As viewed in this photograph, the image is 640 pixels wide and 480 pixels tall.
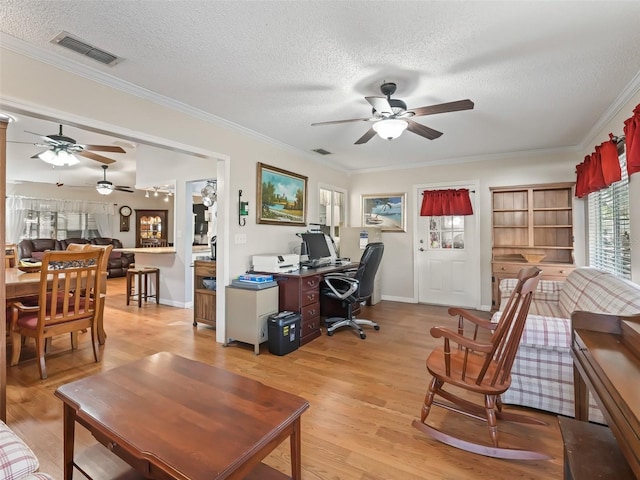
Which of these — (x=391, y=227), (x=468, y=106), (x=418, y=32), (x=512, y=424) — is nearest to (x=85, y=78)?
(x=418, y=32)

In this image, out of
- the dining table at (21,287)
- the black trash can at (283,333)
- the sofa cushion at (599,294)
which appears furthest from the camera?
the black trash can at (283,333)

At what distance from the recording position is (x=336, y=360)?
10.0 feet

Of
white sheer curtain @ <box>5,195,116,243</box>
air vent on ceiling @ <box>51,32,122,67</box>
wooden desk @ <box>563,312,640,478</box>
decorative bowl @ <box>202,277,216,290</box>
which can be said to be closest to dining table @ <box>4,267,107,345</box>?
decorative bowl @ <box>202,277,216,290</box>

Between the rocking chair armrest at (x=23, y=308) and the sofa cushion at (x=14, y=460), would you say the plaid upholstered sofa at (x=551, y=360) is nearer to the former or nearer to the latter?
the sofa cushion at (x=14, y=460)

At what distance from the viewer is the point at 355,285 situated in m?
3.68

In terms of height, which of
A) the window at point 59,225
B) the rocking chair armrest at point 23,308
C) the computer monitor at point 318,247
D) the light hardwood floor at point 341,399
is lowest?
the light hardwood floor at point 341,399

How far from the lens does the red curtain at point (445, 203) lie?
4.95 meters

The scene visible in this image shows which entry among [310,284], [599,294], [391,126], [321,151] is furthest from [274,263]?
[599,294]

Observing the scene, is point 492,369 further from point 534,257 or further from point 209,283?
point 209,283

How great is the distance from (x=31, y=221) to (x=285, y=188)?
7722mm

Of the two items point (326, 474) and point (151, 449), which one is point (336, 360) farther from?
point (151, 449)

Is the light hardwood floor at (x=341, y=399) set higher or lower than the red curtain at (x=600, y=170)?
lower

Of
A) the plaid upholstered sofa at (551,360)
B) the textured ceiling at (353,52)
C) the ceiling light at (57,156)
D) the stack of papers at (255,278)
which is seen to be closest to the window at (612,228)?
the textured ceiling at (353,52)

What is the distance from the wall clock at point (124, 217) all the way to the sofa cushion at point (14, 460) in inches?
396
